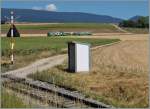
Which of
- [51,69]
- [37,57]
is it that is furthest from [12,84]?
[37,57]

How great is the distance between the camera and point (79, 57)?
21531 mm

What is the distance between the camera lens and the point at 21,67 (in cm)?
2312

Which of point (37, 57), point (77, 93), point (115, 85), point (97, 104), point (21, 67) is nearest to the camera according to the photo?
point (97, 104)

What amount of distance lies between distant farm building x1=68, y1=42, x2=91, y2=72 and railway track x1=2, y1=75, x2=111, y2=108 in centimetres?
308

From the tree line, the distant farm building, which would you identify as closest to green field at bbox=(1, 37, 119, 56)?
the distant farm building

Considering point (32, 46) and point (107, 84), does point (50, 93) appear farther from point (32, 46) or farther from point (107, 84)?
point (32, 46)

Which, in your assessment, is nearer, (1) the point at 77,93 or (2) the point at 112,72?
(1) the point at 77,93

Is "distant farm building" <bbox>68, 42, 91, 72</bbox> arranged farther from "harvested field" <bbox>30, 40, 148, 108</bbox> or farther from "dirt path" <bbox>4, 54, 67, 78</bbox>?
"dirt path" <bbox>4, 54, 67, 78</bbox>

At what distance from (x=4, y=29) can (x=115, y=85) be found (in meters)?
56.6

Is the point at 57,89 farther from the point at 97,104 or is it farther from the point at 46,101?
the point at 97,104

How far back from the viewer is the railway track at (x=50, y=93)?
13078mm

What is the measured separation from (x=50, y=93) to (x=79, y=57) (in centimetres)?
621

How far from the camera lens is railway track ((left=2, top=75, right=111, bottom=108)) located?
13.1 meters

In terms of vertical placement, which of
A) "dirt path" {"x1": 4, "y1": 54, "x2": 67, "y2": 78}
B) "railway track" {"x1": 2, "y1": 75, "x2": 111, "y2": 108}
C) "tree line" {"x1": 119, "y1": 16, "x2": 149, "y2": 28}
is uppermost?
"tree line" {"x1": 119, "y1": 16, "x2": 149, "y2": 28}
